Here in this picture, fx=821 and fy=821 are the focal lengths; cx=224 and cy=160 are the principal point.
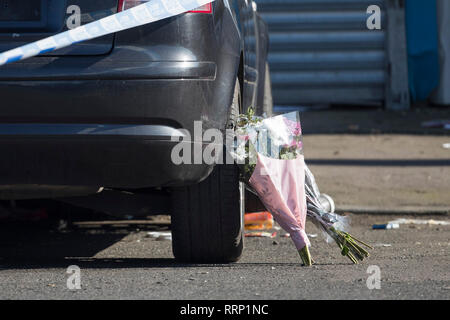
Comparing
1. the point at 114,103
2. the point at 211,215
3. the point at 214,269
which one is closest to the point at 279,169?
the point at 211,215

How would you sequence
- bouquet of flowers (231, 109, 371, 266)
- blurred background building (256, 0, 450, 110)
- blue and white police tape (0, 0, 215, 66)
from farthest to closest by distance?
blurred background building (256, 0, 450, 110), bouquet of flowers (231, 109, 371, 266), blue and white police tape (0, 0, 215, 66)

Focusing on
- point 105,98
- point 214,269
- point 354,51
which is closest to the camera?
point 105,98

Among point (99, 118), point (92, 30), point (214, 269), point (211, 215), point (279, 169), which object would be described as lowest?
point (214, 269)

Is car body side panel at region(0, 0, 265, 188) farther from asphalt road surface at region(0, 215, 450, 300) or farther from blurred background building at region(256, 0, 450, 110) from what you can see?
blurred background building at region(256, 0, 450, 110)

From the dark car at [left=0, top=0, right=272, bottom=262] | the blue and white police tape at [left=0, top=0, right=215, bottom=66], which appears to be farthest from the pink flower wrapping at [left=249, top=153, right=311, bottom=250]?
the blue and white police tape at [left=0, top=0, right=215, bottom=66]

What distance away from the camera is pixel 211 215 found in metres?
3.77

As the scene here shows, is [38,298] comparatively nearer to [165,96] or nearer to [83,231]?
[165,96]

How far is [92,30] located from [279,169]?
1.08 m

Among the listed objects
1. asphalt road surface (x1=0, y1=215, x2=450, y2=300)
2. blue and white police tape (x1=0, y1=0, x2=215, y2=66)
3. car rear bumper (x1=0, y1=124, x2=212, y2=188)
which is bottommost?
asphalt road surface (x1=0, y1=215, x2=450, y2=300)

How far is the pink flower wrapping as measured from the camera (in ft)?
12.3

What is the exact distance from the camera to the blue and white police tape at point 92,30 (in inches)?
129

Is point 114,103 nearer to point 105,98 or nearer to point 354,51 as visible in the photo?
point 105,98

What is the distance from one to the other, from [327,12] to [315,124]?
1921 millimetres

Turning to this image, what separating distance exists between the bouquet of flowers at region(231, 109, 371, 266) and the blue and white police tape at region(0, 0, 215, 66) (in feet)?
2.30
